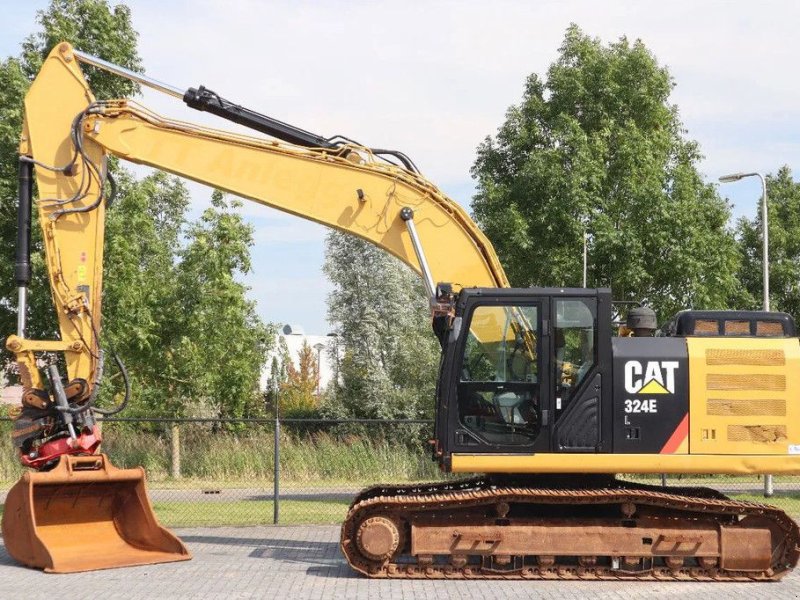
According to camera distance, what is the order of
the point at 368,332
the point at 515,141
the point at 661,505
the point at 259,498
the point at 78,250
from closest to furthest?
the point at 661,505 < the point at 78,250 < the point at 259,498 < the point at 515,141 < the point at 368,332

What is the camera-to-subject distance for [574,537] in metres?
10.7

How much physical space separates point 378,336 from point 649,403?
21.9 meters

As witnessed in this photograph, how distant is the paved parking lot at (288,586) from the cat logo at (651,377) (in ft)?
6.32

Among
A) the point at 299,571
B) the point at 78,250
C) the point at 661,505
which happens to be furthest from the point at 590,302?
the point at 78,250

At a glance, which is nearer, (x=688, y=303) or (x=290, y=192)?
(x=290, y=192)

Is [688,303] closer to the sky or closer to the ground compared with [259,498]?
closer to the sky

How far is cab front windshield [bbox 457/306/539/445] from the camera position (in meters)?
10.7

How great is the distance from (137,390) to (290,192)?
46.2 feet

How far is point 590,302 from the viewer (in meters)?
10.8

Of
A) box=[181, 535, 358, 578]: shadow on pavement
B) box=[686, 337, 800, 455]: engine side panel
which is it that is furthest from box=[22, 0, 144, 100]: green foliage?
box=[686, 337, 800, 455]: engine side panel

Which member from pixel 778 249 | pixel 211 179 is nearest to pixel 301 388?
pixel 778 249

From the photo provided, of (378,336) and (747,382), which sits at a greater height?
(378,336)

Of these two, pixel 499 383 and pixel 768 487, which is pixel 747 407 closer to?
pixel 499 383

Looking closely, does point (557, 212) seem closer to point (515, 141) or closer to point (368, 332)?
point (515, 141)
